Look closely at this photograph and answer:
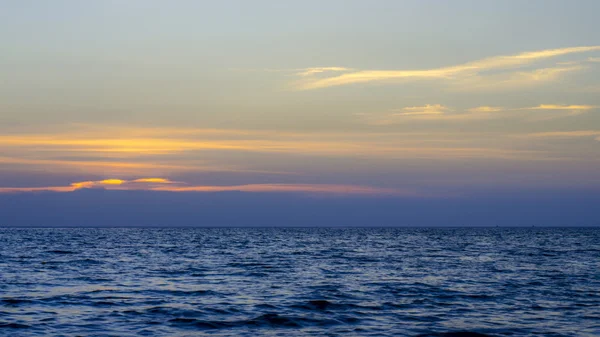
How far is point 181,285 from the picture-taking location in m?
39.8

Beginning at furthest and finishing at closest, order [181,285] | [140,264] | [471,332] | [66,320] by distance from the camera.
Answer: [140,264]
[181,285]
[66,320]
[471,332]

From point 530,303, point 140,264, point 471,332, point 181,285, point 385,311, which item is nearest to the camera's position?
point 471,332

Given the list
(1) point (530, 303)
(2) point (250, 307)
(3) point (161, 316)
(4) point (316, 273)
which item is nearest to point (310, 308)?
(2) point (250, 307)

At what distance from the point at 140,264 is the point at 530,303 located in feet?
113

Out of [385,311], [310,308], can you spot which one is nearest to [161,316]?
[310,308]

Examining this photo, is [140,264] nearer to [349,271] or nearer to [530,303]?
[349,271]

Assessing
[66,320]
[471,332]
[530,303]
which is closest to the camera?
[471,332]

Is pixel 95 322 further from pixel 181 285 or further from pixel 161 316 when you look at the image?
pixel 181 285

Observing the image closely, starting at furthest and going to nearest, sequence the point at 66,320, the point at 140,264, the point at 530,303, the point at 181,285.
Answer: the point at 140,264 < the point at 181,285 < the point at 530,303 < the point at 66,320

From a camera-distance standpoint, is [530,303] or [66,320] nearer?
[66,320]

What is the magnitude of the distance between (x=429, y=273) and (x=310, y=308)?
20.2m

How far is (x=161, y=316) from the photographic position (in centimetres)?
2866

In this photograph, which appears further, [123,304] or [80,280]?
[80,280]

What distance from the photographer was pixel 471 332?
2570 centimetres
